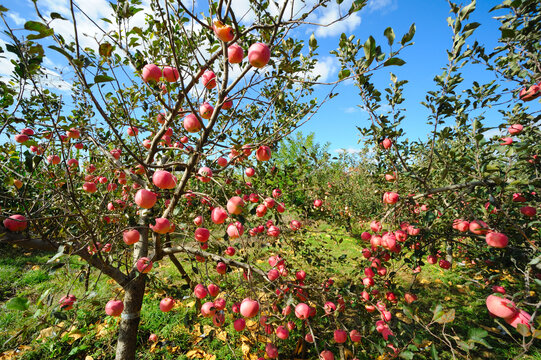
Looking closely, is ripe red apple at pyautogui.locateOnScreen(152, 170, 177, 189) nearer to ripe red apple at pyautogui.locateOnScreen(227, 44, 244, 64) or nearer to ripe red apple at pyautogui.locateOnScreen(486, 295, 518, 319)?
ripe red apple at pyautogui.locateOnScreen(227, 44, 244, 64)

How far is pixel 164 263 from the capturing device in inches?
190

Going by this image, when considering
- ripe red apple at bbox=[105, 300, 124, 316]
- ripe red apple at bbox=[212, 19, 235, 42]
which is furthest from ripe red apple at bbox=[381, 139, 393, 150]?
ripe red apple at bbox=[105, 300, 124, 316]

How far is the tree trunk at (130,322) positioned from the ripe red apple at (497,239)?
8.75 ft

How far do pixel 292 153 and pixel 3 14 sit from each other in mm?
5667

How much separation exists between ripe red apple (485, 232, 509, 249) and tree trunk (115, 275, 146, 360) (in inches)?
105

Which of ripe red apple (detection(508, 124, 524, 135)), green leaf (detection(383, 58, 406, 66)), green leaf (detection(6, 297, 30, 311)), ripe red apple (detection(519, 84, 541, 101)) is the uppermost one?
ripe red apple (detection(519, 84, 541, 101))

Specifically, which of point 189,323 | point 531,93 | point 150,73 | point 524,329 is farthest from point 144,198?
point 531,93

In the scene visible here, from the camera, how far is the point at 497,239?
1.57 meters

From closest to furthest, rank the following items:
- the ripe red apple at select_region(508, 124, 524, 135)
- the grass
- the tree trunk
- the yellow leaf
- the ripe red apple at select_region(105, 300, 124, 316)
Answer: the ripe red apple at select_region(105, 300, 124, 316), the ripe red apple at select_region(508, 124, 524, 135), the tree trunk, the grass, the yellow leaf

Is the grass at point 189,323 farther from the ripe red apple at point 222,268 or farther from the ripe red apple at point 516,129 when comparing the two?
the ripe red apple at point 516,129

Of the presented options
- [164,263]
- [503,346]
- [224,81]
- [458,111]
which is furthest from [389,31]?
[164,263]

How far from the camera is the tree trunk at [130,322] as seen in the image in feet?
6.01

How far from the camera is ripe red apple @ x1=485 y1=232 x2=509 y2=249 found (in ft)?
5.11

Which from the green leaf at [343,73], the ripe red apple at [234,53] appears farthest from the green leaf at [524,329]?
the ripe red apple at [234,53]
